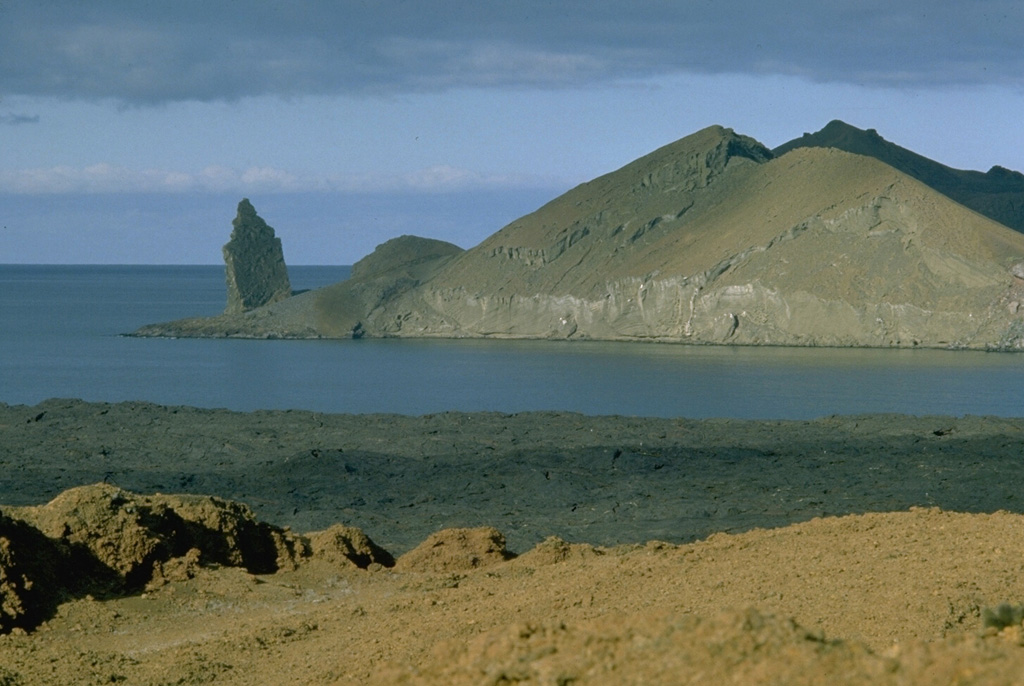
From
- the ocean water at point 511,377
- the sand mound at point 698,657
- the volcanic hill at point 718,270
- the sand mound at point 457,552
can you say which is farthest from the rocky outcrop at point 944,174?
the sand mound at point 698,657

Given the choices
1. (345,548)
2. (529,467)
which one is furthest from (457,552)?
(529,467)

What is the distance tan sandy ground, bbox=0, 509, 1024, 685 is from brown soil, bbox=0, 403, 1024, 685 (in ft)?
0.07

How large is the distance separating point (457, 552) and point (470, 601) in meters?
2.75

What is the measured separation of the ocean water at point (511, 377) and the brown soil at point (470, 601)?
1116 inches

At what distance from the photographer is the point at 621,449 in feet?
78.9

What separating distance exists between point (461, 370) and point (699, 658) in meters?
56.5

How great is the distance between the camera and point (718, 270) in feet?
250

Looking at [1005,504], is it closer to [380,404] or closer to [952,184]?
[380,404]

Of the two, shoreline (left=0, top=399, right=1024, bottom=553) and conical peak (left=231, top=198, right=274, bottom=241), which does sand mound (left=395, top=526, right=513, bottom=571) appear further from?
conical peak (left=231, top=198, right=274, bottom=241)

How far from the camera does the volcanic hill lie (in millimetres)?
70875

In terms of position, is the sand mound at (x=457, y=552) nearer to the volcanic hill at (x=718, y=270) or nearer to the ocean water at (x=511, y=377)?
the ocean water at (x=511, y=377)

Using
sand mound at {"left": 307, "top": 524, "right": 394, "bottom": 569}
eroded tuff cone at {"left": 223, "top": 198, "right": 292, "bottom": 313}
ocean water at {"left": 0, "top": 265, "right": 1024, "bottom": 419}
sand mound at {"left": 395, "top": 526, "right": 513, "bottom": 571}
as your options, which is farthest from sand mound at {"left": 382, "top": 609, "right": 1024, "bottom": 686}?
eroded tuff cone at {"left": 223, "top": 198, "right": 292, "bottom": 313}

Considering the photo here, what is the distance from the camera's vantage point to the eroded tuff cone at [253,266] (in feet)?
356

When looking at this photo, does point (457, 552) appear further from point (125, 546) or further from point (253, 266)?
point (253, 266)
